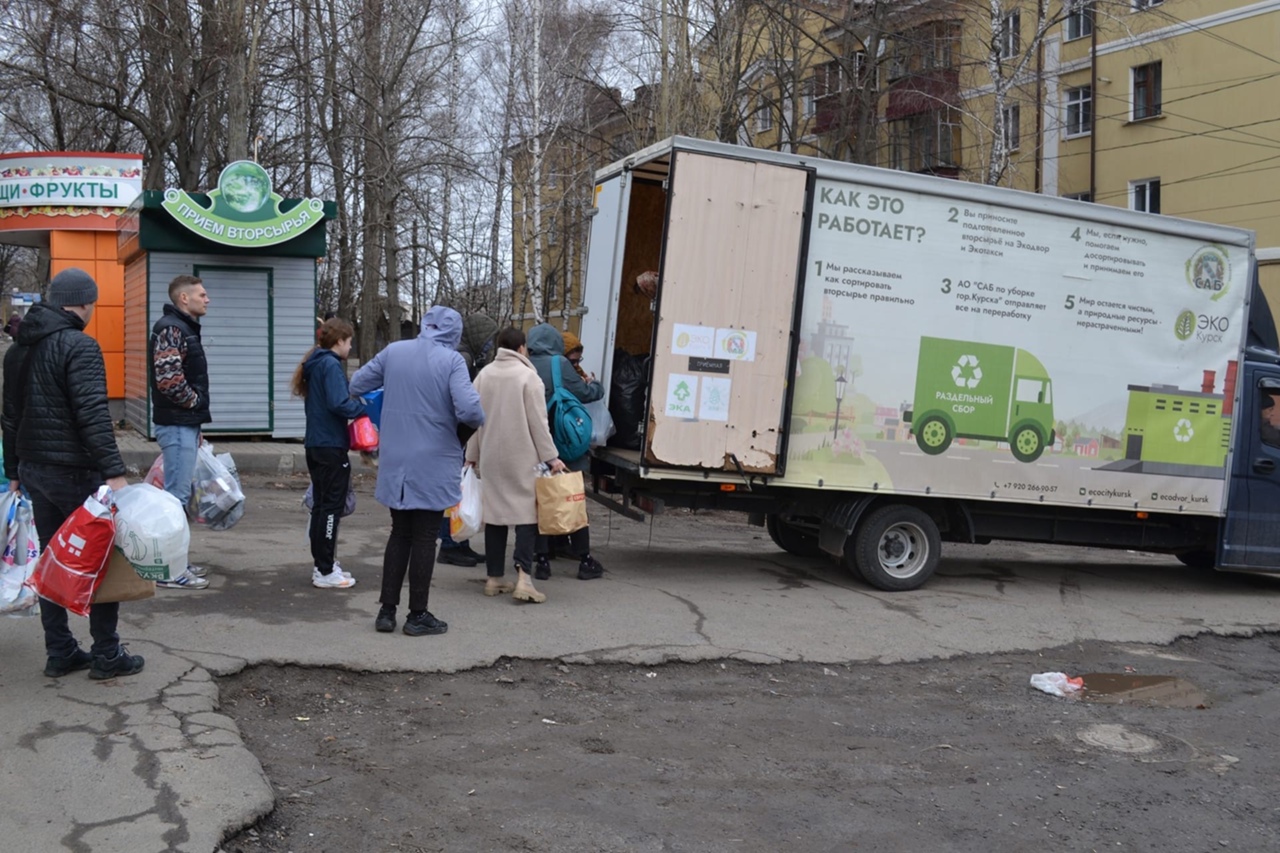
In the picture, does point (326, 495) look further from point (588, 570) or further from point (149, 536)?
point (149, 536)

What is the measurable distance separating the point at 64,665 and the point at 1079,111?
30.0 meters

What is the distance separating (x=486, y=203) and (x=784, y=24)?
9.63 meters

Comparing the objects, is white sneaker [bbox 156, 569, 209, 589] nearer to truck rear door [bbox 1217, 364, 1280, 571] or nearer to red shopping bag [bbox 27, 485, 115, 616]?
red shopping bag [bbox 27, 485, 115, 616]

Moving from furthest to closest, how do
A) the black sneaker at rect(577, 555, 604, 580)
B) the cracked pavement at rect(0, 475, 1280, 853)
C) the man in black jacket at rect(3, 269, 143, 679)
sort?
the black sneaker at rect(577, 555, 604, 580), the man in black jacket at rect(3, 269, 143, 679), the cracked pavement at rect(0, 475, 1280, 853)

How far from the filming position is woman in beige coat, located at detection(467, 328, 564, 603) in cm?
721

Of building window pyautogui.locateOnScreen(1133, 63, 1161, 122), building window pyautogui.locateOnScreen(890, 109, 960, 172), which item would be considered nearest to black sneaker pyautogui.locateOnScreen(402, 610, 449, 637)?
building window pyautogui.locateOnScreen(890, 109, 960, 172)

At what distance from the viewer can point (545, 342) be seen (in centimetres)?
819

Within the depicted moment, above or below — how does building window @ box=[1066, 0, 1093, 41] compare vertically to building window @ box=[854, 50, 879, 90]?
above

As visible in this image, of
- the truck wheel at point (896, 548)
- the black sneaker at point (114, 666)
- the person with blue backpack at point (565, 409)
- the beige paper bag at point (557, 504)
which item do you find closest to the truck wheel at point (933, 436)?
the truck wheel at point (896, 548)

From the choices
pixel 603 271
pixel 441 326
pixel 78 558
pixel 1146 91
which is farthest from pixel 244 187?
pixel 1146 91

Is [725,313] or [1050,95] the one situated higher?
[1050,95]

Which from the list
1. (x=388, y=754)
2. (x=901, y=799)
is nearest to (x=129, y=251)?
(x=388, y=754)

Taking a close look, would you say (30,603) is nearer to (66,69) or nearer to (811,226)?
(811,226)

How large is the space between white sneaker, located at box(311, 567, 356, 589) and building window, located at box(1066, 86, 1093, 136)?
1062 inches
